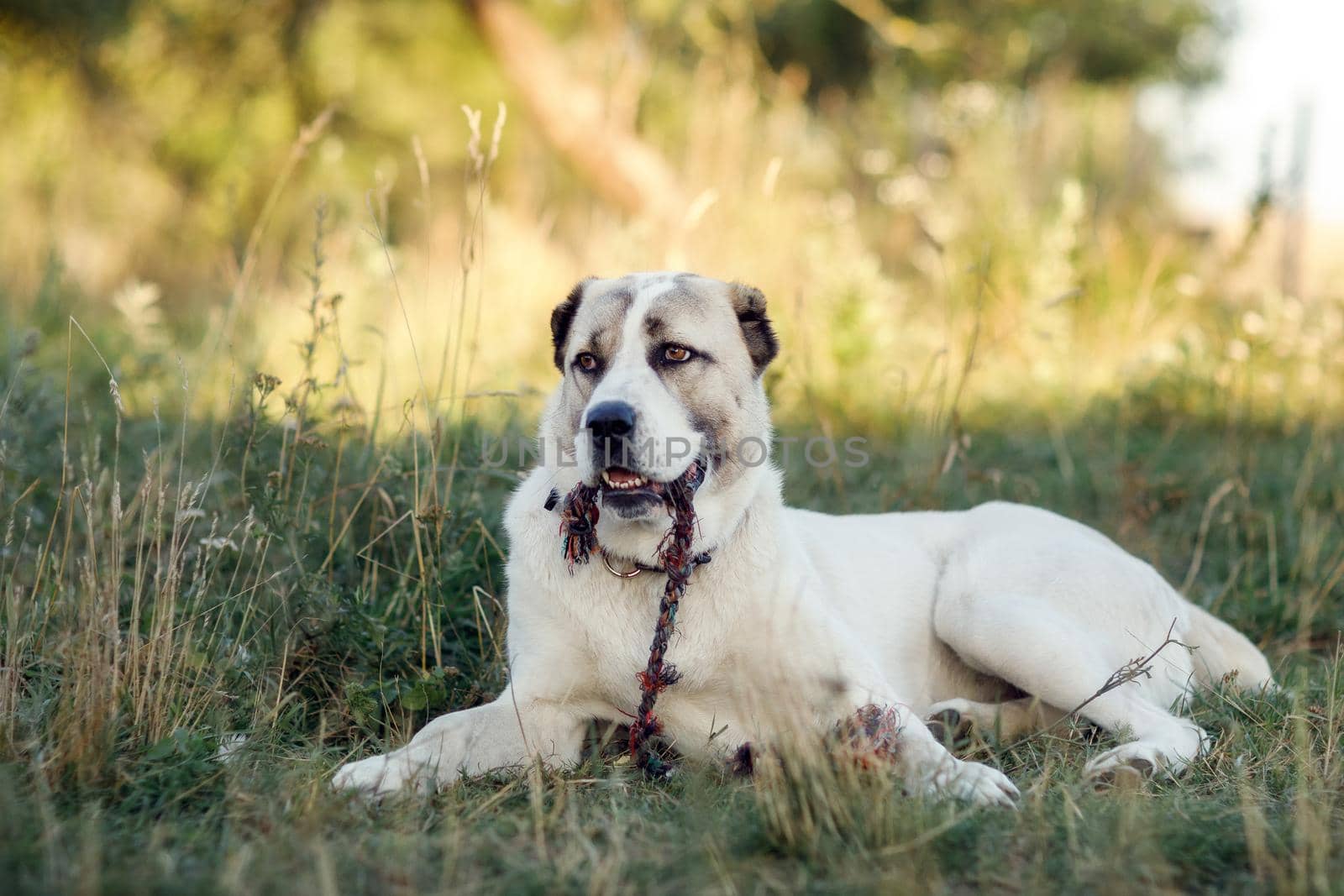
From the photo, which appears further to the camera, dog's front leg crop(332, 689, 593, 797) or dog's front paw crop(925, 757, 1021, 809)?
dog's front leg crop(332, 689, 593, 797)

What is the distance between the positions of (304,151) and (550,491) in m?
1.98

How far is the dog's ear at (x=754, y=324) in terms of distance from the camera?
11.1 ft

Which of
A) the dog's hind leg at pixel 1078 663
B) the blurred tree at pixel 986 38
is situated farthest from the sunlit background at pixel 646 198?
the dog's hind leg at pixel 1078 663

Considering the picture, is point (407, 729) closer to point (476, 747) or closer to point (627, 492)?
point (476, 747)

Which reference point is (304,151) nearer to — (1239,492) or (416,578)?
(416,578)

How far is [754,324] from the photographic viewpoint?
3.41 meters

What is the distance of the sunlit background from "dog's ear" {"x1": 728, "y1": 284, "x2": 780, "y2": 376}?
0.93 metres

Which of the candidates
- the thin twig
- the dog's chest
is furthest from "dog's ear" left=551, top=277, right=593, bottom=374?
the thin twig

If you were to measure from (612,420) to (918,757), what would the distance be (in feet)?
3.88

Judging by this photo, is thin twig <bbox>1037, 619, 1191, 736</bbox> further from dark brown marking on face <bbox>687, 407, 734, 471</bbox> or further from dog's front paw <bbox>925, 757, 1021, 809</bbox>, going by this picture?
dark brown marking on face <bbox>687, 407, 734, 471</bbox>

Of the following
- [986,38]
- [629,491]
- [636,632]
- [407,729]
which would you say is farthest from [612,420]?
[986,38]

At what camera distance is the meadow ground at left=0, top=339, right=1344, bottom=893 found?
7.18ft

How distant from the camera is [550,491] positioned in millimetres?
3180

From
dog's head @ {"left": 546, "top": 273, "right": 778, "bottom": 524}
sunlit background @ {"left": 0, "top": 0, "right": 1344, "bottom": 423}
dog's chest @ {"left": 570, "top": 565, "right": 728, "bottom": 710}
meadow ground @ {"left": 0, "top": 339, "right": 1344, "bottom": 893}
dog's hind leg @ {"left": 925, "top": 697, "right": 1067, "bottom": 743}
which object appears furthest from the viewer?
sunlit background @ {"left": 0, "top": 0, "right": 1344, "bottom": 423}
